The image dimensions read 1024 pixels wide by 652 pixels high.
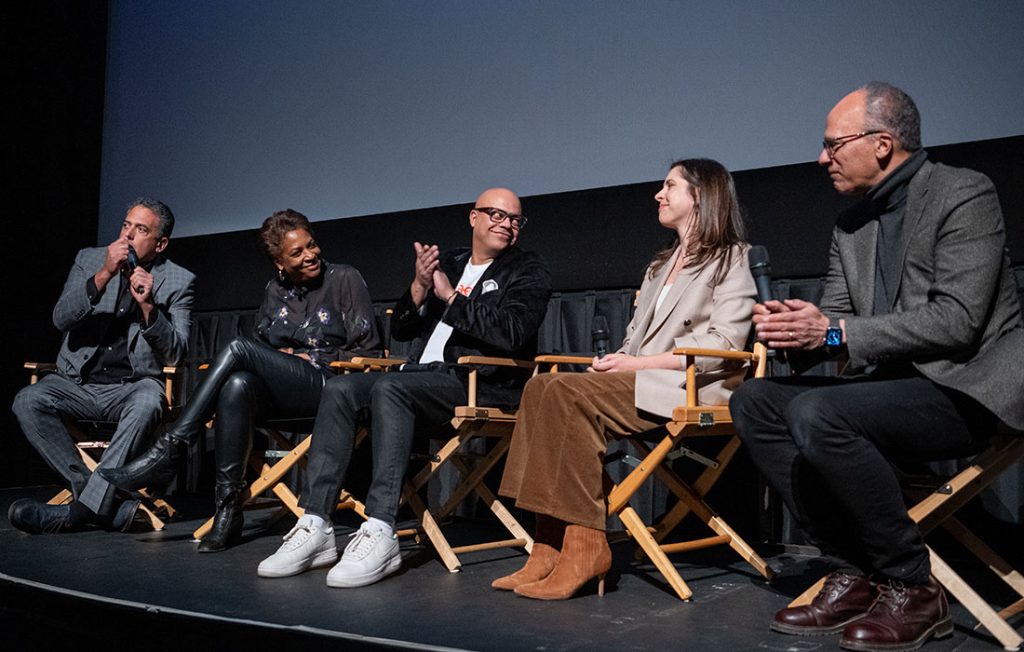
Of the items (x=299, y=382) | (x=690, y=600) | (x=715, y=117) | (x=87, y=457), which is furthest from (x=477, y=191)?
(x=690, y=600)

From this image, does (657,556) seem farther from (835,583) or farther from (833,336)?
(833,336)

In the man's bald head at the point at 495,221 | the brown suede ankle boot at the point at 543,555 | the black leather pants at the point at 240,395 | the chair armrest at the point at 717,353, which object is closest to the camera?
the chair armrest at the point at 717,353

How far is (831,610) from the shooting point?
2.13 m

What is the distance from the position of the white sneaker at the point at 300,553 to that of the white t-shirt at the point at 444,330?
2.61ft

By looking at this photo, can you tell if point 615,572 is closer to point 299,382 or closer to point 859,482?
point 859,482

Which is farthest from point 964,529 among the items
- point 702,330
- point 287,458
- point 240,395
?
point 240,395

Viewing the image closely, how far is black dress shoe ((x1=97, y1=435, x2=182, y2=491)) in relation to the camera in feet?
10.3

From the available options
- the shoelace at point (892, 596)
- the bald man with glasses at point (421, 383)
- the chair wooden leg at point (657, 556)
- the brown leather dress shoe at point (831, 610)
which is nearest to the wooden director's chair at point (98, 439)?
the bald man with glasses at point (421, 383)

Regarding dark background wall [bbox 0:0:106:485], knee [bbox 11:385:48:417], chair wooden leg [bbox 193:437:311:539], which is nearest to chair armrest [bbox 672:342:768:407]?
chair wooden leg [bbox 193:437:311:539]

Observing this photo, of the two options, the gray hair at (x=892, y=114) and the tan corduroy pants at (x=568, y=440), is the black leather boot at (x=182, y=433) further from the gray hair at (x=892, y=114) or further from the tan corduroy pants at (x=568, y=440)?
the gray hair at (x=892, y=114)

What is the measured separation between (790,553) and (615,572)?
2.67 ft

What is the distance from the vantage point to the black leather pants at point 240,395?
10.8 feet

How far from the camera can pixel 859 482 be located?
2.00 m

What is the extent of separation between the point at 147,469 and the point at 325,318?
93cm
